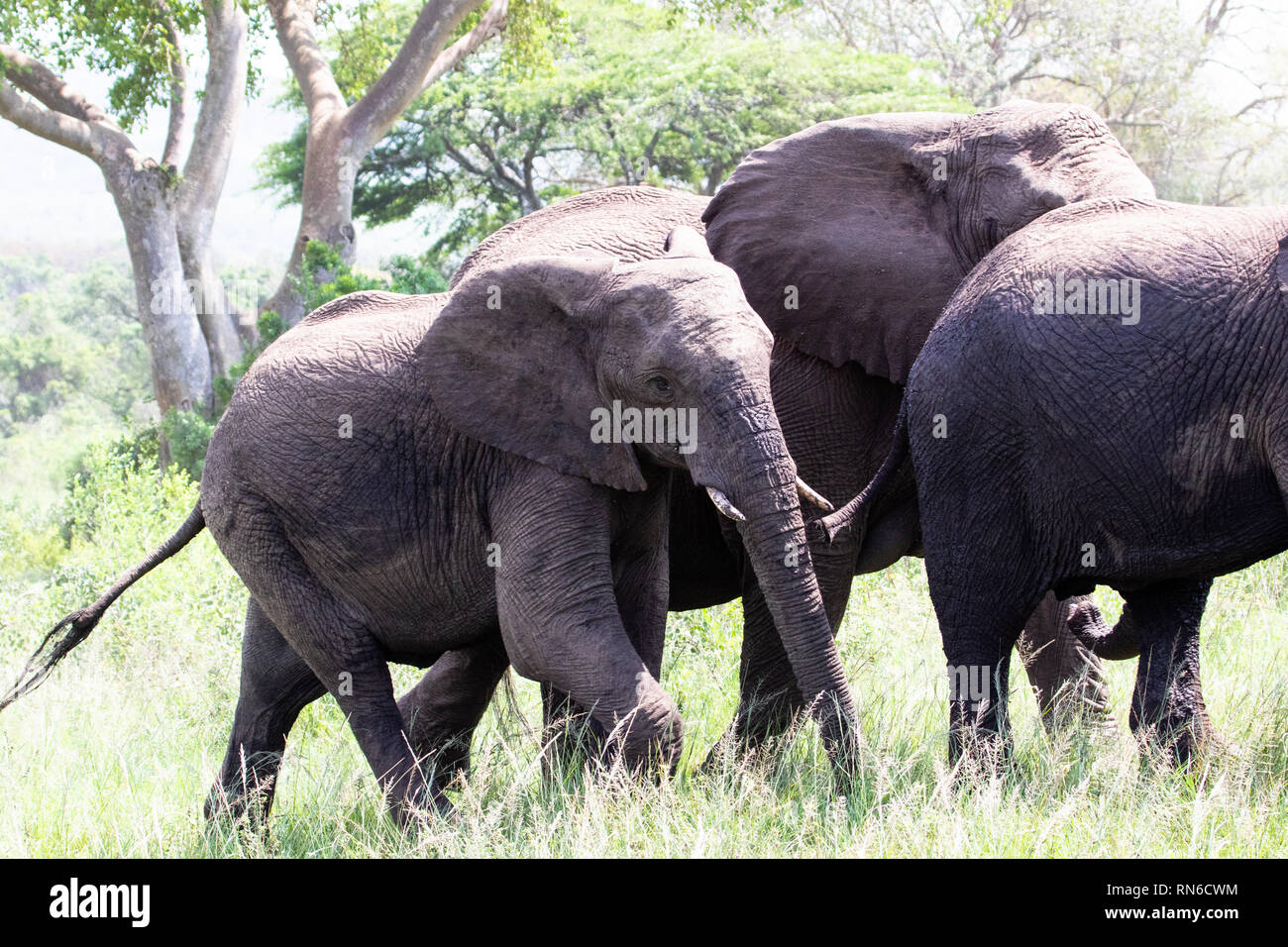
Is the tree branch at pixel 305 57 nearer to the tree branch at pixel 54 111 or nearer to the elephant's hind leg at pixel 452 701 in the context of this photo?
the tree branch at pixel 54 111

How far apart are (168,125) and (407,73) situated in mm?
2423

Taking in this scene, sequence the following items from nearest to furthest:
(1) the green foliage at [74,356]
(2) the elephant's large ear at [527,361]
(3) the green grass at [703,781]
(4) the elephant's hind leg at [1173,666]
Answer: (3) the green grass at [703,781], (2) the elephant's large ear at [527,361], (4) the elephant's hind leg at [1173,666], (1) the green foliage at [74,356]

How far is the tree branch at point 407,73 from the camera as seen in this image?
14.7 meters

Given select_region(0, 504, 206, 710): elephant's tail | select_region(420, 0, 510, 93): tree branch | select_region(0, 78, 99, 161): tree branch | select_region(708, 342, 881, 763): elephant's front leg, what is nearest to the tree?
select_region(420, 0, 510, 93): tree branch

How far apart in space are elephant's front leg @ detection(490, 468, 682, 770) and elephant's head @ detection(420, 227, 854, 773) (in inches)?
4.0

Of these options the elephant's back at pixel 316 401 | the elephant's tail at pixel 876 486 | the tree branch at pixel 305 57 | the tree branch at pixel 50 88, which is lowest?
the elephant's tail at pixel 876 486

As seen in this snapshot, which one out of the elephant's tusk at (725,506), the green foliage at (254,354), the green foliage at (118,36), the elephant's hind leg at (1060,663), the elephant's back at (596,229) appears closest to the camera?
the elephant's tusk at (725,506)

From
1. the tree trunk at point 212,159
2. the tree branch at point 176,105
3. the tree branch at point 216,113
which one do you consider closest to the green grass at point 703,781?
the tree trunk at point 212,159

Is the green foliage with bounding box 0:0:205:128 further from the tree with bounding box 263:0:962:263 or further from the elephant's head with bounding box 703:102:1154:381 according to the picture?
the elephant's head with bounding box 703:102:1154:381

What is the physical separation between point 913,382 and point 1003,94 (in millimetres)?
20060

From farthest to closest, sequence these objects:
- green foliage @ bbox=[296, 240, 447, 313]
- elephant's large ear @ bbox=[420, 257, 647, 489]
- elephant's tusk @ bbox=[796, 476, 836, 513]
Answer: green foliage @ bbox=[296, 240, 447, 313] → elephant's large ear @ bbox=[420, 257, 647, 489] → elephant's tusk @ bbox=[796, 476, 836, 513]

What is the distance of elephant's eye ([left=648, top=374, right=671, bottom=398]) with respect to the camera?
3951 mm

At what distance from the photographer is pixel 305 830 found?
4.45 meters

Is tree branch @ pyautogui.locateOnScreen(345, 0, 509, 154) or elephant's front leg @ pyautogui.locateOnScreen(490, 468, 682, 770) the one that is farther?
tree branch @ pyautogui.locateOnScreen(345, 0, 509, 154)
